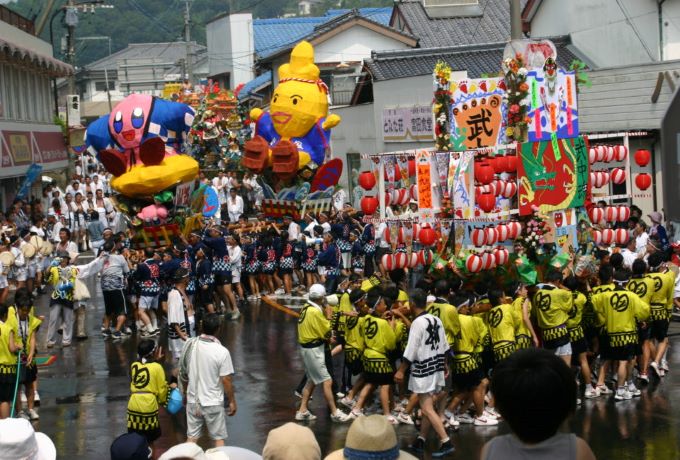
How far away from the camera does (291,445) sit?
553 cm

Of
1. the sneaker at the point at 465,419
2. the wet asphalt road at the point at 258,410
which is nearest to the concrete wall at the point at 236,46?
the wet asphalt road at the point at 258,410

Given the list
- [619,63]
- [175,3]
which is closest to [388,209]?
[619,63]

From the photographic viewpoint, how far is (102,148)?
21922mm

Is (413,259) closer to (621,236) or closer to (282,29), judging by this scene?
(621,236)

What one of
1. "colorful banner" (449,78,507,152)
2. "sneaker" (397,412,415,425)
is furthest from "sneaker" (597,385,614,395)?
"colorful banner" (449,78,507,152)

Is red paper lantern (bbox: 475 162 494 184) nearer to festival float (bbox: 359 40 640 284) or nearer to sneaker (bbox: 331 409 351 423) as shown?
festival float (bbox: 359 40 640 284)

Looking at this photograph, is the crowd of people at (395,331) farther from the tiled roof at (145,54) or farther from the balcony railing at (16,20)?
the tiled roof at (145,54)

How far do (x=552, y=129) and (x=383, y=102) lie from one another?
52.1ft

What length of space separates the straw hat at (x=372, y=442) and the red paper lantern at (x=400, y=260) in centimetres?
951

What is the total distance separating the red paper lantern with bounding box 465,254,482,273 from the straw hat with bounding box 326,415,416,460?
8.68 meters

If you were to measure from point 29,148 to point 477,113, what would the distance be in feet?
73.9

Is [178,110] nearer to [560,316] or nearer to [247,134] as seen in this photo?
[560,316]

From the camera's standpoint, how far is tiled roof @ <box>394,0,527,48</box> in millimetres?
39562

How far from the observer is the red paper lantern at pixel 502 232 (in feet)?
49.3
